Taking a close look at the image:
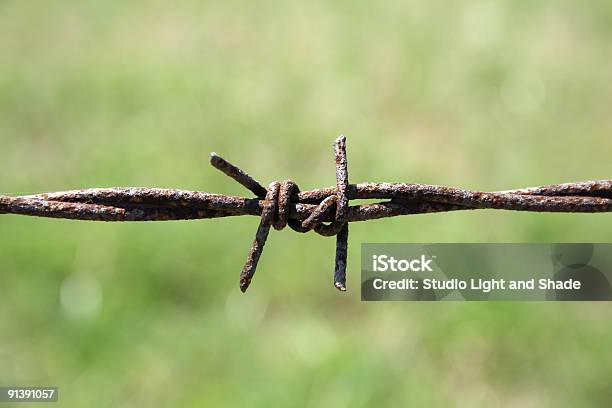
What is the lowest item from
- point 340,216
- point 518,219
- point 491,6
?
point 340,216

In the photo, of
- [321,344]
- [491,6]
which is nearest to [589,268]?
[321,344]

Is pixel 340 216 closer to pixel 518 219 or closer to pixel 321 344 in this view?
pixel 321 344

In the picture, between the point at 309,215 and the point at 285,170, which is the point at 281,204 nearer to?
the point at 309,215

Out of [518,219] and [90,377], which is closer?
[90,377]

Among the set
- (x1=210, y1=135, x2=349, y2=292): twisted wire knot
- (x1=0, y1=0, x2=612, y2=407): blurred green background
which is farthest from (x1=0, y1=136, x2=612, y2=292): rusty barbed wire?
(x1=0, y1=0, x2=612, y2=407): blurred green background

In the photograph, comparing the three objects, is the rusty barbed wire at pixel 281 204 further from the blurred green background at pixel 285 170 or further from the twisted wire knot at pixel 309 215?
the blurred green background at pixel 285 170

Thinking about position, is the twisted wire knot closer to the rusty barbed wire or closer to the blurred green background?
the rusty barbed wire

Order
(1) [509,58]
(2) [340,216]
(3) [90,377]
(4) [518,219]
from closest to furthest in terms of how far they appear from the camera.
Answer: (2) [340,216], (3) [90,377], (4) [518,219], (1) [509,58]
